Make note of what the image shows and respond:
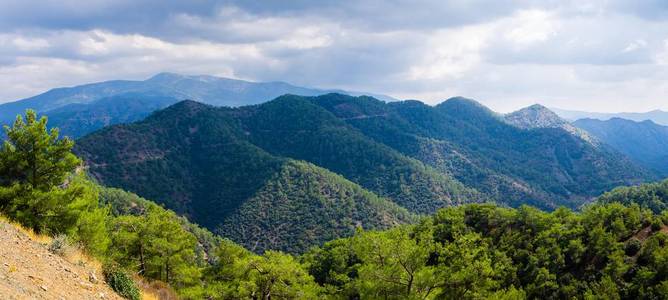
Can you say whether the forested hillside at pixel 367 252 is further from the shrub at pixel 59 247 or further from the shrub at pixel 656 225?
the shrub at pixel 656 225

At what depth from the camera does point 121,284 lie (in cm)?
1831

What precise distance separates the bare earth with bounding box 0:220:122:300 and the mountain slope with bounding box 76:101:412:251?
116378 mm

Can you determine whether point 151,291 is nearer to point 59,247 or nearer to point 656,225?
point 59,247

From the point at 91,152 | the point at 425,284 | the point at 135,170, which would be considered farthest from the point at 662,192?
the point at 91,152

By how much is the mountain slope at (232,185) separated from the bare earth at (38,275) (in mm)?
116378

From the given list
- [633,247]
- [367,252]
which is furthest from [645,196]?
[367,252]

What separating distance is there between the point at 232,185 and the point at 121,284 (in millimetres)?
158482

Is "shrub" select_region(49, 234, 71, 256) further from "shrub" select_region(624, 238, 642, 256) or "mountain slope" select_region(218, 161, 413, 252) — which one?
"mountain slope" select_region(218, 161, 413, 252)

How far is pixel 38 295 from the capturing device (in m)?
13.7

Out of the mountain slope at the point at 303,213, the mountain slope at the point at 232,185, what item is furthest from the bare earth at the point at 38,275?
the mountain slope at the point at 232,185

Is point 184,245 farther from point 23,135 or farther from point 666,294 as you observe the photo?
point 666,294

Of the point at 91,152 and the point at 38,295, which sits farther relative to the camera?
the point at 91,152

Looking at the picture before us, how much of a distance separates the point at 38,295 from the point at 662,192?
148 metres

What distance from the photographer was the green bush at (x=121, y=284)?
1814 cm
